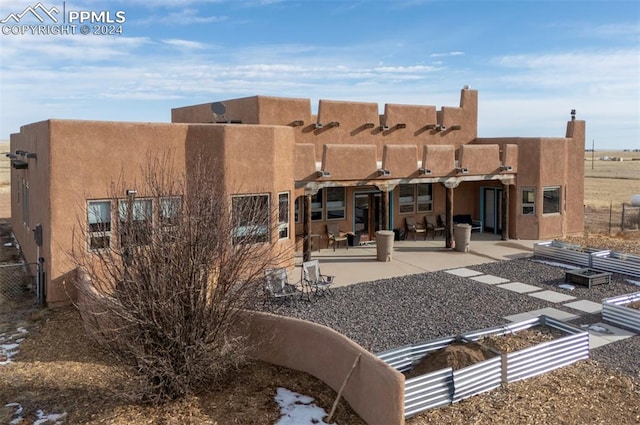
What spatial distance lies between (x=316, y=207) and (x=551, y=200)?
10.7 metres

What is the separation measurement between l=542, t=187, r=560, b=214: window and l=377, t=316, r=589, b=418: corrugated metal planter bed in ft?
43.7

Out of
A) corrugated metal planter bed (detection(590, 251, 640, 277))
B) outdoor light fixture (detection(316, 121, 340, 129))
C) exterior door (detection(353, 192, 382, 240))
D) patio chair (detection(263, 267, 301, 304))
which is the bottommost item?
patio chair (detection(263, 267, 301, 304))

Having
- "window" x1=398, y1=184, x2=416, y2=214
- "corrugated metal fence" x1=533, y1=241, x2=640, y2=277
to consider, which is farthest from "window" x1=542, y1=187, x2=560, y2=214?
"window" x1=398, y1=184, x2=416, y2=214

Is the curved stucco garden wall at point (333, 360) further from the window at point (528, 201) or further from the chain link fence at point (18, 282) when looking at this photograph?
the window at point (528, 201)

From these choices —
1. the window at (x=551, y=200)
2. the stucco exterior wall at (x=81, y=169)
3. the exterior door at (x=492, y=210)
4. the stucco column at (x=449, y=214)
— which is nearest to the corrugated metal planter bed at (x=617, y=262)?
the stucco column at (x=449, y=214)

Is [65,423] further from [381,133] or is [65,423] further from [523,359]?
[381,133]

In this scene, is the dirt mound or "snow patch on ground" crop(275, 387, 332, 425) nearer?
"snow patch on ground" crop(275, 387, 332, 425)

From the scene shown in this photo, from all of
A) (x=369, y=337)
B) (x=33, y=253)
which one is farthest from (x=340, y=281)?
(x=33, y=253)

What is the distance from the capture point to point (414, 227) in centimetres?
2259

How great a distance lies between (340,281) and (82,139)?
26.4ft

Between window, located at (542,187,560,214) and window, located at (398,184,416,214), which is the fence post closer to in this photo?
window, located at (398,184,416,214)

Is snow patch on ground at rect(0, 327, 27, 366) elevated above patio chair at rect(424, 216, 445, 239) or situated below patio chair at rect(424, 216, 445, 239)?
below

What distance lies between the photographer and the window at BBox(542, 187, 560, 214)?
74.7 feet

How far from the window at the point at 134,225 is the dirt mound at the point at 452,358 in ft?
16.4
